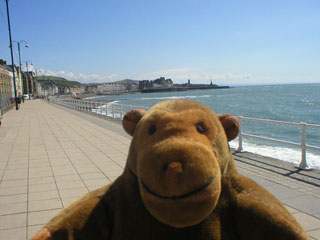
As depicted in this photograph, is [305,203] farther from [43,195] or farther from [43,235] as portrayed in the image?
[43,195]

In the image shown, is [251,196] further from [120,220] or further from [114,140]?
[114,140]

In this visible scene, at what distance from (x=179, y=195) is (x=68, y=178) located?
4.75 m

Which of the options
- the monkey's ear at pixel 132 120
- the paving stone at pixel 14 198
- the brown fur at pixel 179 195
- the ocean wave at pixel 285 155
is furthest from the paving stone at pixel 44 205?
the ocean wave at pixel 285 155

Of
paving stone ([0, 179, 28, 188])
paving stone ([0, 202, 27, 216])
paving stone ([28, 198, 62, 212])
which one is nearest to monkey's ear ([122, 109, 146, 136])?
paving stone ([28, 198, 62, 212])

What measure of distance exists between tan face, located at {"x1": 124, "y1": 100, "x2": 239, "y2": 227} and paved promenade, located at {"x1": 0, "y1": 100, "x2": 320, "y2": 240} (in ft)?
8.01

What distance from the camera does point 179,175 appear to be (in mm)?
1408

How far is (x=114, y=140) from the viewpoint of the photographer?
9969mm

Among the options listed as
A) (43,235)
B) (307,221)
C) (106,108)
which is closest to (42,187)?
(43,235)

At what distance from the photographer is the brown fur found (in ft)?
4.67

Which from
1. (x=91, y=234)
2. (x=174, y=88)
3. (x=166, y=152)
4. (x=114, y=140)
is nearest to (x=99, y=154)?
(x=114, y=140)

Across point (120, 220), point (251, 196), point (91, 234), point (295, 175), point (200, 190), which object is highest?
point (200, 190)

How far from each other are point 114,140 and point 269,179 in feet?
18.9

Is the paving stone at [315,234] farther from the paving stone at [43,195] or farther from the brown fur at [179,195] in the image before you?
the paving stone at [43,195]

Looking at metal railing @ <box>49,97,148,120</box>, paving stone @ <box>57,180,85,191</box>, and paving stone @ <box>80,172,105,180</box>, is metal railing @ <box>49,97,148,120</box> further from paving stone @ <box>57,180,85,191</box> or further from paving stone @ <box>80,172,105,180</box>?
paving stone @ <box>57,180,85,191</box>
